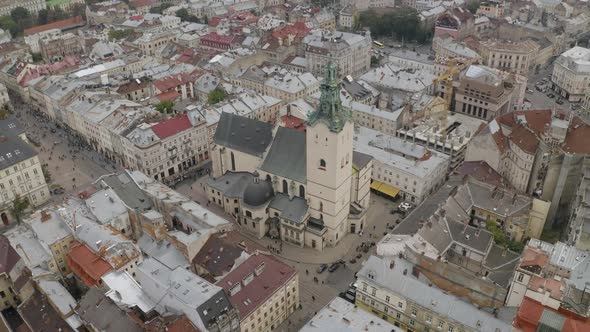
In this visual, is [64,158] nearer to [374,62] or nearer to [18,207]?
[18,207]

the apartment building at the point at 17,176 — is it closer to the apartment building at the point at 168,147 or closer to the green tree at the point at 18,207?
the green tree at the point at 18,207

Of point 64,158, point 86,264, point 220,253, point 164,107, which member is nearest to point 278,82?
point 164,107

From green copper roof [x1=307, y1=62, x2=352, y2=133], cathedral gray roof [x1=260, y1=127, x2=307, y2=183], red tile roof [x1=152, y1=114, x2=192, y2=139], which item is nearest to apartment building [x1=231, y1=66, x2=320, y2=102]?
red tile roof [x1=152, y1=114, x2=192, y2=139]

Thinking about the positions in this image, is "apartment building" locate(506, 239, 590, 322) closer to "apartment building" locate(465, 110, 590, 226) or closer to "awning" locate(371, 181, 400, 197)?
"apartment building" locate(465, 110, 590, 226)

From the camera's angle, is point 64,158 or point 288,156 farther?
point 64,158

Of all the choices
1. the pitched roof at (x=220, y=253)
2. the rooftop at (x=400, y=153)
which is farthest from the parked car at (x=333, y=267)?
the rooftop at (x=400, y=153)

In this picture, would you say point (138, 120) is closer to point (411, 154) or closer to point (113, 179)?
point (113, 179)

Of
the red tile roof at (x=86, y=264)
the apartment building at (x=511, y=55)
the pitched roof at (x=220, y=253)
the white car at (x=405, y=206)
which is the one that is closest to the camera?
the red tile roof at (x=86, y=264)
